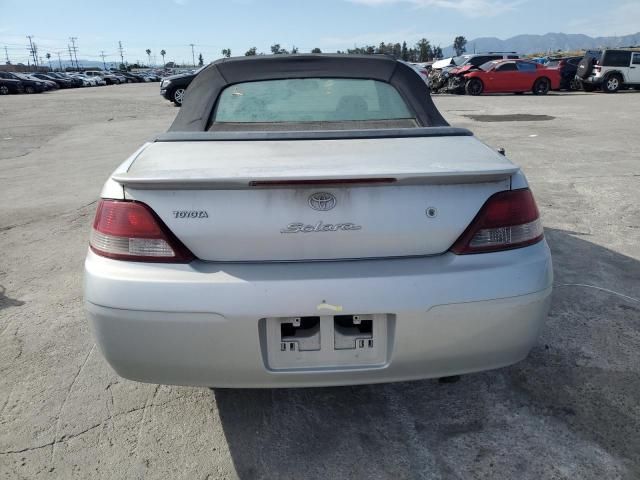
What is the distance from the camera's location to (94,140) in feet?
38.7

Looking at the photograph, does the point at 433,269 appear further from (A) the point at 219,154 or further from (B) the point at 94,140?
(B) the point at 94,140

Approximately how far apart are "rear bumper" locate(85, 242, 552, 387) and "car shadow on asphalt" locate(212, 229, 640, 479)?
397mm

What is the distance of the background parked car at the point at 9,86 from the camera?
35556mm

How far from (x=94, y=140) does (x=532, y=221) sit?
11.8 metres

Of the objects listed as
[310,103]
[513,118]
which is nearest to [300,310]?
[310,103]

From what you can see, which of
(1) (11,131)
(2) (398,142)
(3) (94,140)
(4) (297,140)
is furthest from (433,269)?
(1) (11,131)

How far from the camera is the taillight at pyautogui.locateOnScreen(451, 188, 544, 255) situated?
1.88 m

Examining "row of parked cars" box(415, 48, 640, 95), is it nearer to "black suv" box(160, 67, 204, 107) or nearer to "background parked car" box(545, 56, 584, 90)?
"background parked car" box(545, 56, 584, 90)

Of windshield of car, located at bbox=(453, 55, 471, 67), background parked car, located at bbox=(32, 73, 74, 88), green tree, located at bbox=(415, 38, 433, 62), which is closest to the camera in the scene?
windshield of car, located at bbox=(453, 55, 471, 67)

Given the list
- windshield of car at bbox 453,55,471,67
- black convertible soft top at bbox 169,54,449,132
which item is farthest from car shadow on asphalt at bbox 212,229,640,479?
windshield of car at bbox 453,55,471,67

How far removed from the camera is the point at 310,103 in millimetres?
3021

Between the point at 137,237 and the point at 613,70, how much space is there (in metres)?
26.9

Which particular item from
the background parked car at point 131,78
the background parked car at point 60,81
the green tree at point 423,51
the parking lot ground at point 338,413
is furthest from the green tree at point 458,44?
the parking lot ground at point 338,413

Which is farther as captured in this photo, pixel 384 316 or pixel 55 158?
pixel 55 158
